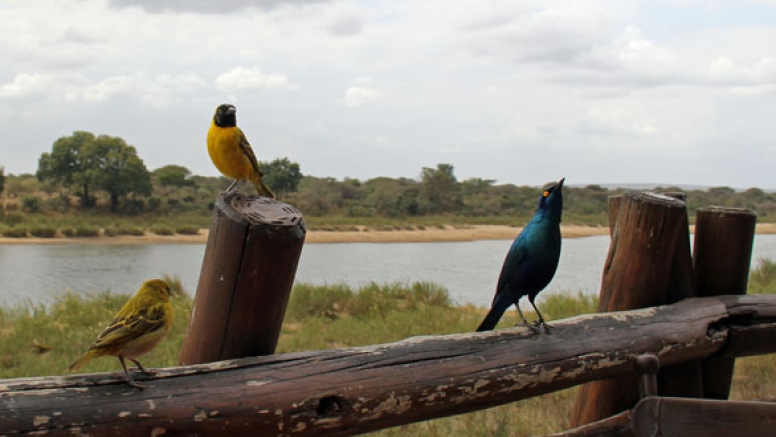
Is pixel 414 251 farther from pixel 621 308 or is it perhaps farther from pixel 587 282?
pixel 621 308

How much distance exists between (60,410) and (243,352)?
23.7 inches

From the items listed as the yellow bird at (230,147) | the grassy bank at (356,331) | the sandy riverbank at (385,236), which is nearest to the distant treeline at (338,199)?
the sandy riverbank at (385,236)

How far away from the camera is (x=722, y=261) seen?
3730 millimetres

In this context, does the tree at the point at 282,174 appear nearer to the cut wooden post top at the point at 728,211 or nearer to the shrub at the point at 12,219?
the shrub at the point at 12,219

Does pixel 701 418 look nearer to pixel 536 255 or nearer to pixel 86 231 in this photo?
pixel 536 255

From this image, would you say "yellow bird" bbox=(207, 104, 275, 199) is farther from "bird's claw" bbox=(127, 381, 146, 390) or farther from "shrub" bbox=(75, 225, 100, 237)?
"shrub" bbox=(75, 225, 100, 237)

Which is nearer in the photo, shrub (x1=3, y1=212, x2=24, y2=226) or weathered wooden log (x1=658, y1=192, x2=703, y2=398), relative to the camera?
weathered wooden log (x1=658, y1=192, x2=703, y2=398)

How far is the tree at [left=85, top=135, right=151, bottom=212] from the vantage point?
25.0m

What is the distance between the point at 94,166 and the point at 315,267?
449 inches

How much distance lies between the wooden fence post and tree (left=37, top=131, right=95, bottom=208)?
2457cm

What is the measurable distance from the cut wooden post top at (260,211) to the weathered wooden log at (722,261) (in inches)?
91.2

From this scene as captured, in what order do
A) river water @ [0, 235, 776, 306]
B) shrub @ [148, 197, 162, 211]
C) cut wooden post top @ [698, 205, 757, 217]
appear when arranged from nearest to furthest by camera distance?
1. cut wooden post top @ [698, 205, 757, 217]
2. river water @ [0, 235, 776, 306]
3. shrub @ [148, 197, 162, 211]

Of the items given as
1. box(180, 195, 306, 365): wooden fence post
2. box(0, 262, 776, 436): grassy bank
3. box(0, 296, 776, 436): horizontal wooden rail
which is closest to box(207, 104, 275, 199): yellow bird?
box(180, 195, 306, 365): wooden fence post

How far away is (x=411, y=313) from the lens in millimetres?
9172
